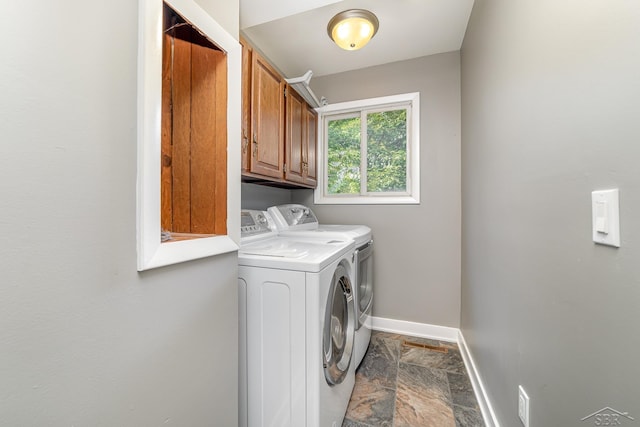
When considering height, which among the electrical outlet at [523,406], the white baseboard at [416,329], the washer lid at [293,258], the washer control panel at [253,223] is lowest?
the white baseboard at [416,329]

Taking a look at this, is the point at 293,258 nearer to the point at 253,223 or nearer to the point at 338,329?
the point at 338,329

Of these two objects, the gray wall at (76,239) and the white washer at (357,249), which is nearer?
the gray wall at (76,239)

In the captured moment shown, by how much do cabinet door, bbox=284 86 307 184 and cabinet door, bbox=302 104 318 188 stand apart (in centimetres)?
5

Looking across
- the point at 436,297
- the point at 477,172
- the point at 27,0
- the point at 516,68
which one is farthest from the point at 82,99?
the point at 436,297

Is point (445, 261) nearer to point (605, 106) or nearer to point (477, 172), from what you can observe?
point (477, 172)

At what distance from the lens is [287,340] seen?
3.45ft

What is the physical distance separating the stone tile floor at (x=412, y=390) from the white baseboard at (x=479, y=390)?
4 centimetres

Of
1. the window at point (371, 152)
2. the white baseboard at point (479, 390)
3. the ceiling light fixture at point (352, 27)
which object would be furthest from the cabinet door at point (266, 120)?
the white baseboard at point (479, 390)

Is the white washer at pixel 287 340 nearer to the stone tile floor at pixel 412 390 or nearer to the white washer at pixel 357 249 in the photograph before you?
the stone tile floor at pixel 412 390

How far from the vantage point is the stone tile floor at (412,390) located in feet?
4.48

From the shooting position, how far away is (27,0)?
0.47 m

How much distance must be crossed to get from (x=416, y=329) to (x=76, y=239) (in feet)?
8.14

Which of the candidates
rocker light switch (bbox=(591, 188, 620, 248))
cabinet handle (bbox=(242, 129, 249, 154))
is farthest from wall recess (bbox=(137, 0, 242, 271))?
rocker light switch (bbox=(591, 188, 620, 248))

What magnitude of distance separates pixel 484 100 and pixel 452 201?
0.96 m
